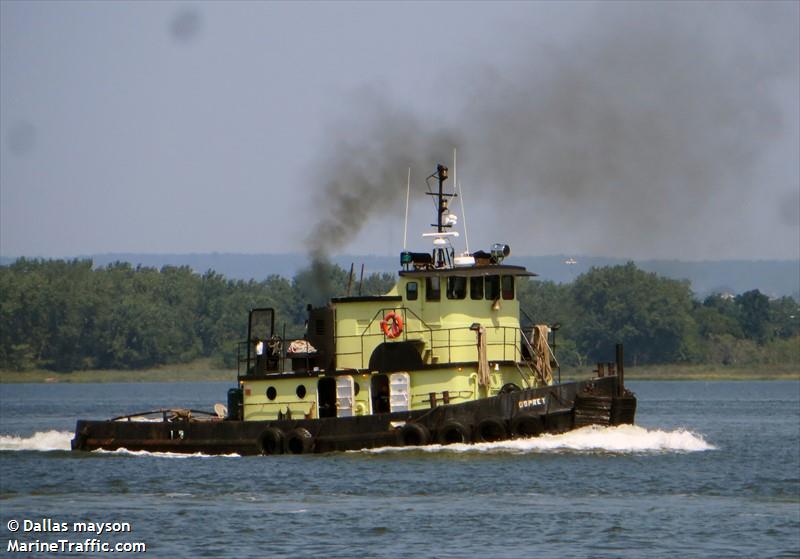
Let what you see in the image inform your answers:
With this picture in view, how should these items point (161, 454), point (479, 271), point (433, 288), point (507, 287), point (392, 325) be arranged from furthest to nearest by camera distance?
point (161, 454) < point (507, 287) < point (433, 288) < point (392, 325) < point (479, 271)

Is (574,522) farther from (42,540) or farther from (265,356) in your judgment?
(265,356)

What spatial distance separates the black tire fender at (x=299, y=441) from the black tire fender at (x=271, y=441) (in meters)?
0.18

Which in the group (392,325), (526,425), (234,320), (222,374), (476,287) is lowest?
(526,425)

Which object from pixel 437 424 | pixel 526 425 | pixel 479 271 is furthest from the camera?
pixel 479 271

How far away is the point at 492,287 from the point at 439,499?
8533 mm

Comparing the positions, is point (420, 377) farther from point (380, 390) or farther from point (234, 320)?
point (234, 320)

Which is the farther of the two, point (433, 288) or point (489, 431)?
point (433, 288)

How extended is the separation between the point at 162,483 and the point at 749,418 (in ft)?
115

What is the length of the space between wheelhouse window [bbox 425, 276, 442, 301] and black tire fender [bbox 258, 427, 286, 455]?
5074 millimetres

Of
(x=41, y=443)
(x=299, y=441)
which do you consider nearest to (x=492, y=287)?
(x=299, y=441)

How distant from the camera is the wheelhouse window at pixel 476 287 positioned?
36312 mm

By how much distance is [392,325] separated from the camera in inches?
1427

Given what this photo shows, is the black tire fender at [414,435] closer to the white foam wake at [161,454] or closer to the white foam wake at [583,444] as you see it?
the white foam wake at [583,444]

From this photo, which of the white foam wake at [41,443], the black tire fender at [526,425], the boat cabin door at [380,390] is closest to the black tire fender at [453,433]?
the black tire fender at [526,425]
